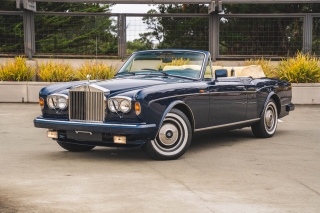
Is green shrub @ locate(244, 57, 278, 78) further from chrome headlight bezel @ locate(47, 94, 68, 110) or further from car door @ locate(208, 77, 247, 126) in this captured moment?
chrome headlight bezel @ locate(47, 94, 68, 110)

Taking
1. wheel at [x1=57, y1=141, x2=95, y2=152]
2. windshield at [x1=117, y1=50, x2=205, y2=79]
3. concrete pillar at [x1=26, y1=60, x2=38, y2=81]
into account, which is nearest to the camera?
wheel at [x1=57, y1=141, x2=95, y2=152]

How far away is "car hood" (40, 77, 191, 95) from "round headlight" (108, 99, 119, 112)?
127mm

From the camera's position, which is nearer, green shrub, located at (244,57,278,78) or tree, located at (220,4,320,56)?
green shrub, located at (244,57,278,78)

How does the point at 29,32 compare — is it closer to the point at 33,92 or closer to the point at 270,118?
the point at 33,92

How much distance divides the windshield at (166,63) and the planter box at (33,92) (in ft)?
26.9

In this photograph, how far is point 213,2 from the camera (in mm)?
19891

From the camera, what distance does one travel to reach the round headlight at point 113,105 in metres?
7.63

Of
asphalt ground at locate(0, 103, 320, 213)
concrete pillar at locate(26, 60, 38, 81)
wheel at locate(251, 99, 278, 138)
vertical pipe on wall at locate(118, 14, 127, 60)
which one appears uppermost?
vertical pipe on wall at locate(118, 14, 127, 60)

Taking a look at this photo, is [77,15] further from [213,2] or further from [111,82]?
[111,82]

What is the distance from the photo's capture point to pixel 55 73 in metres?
17.9

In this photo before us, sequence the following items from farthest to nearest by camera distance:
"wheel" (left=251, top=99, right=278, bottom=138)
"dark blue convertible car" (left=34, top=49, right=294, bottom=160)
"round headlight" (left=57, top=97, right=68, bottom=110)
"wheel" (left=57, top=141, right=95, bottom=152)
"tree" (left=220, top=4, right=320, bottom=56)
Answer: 1. "tree" (left=220, top=4, right=320, bottom=56)
2. "wheel" (left=251, top=99, right=278, bottom=138)
3. "wheel" (left=57, top=141, right=95, bottom=152)
4. "round headlight" (left=57, top=97, right=68, bottom=110)
5. "dark blue convertible car" (left=34, top=49, right=294, bottom=160)

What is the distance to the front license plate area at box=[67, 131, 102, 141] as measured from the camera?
25.3 ft

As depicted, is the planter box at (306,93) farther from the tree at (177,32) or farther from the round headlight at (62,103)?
the round headlight at (62,103)

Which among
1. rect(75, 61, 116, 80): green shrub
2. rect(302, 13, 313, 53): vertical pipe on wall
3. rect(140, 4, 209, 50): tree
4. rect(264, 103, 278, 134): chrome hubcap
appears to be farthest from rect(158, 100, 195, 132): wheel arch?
rect(302, 13, 313, 53): vertical pipe on wall
